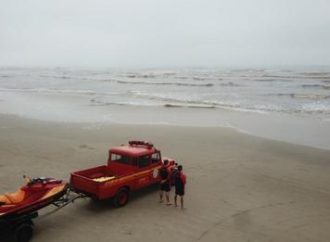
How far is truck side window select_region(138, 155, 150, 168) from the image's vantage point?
41.3 feet

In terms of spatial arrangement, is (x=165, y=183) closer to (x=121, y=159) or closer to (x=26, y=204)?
(x=121, y=159)

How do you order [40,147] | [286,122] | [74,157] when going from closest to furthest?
[74,157] < [40,147] < [286,122]

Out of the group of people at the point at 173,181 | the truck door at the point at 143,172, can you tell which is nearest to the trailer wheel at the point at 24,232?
the truck door at the point at 143,172

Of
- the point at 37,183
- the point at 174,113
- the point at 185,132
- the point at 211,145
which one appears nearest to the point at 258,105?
the point at 174,113

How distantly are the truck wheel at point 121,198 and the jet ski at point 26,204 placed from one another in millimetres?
1646

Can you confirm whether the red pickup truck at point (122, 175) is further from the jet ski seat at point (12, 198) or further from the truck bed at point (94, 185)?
the jet ski seat at point (12, 198)

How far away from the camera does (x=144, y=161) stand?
12727 millimetres

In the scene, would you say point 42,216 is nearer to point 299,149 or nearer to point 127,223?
point 127,223

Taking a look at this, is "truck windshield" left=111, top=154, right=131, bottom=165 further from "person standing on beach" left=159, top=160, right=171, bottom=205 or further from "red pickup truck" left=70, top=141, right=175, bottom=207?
"person standing on beach" left=159, top=160, right=171, bottom=205

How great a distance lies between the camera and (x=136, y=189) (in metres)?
12.3

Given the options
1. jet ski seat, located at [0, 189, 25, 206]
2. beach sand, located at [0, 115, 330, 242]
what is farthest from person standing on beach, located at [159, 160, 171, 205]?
jet ski seat, located at [0, 189, 25, 206]

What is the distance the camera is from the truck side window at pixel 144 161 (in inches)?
496

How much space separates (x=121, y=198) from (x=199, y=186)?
125 inches

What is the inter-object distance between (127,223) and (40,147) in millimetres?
10031
